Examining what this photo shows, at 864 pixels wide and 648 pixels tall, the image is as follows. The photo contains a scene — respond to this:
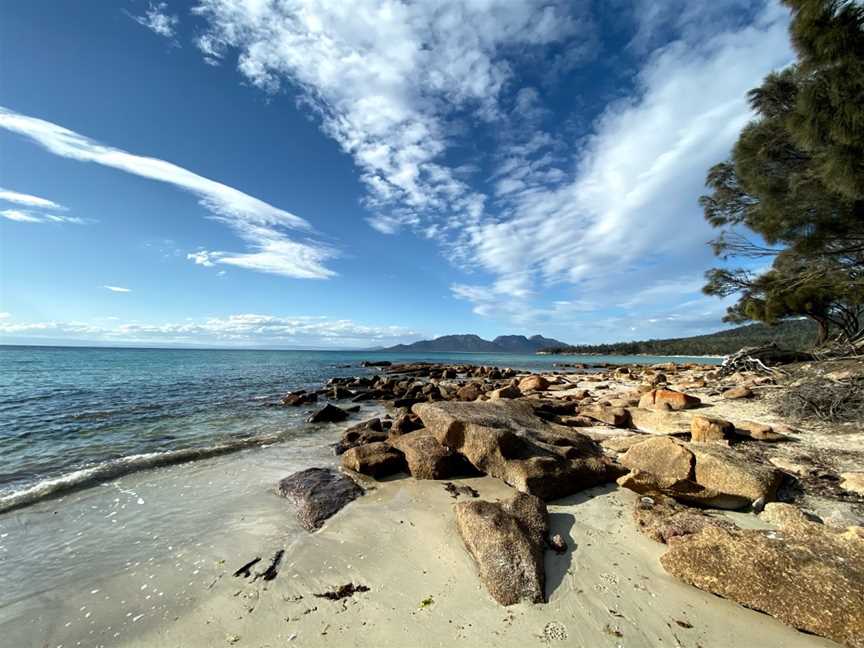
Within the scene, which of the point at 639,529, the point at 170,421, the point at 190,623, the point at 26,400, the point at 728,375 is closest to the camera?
the point at 190,623

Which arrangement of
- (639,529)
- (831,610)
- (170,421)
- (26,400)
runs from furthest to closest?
(26,400), (170,421), (639,529), (831,610)

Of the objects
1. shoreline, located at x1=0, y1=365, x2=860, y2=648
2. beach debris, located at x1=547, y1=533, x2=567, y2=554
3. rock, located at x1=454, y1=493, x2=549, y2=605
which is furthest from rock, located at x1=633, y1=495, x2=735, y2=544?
rock, located at x1=454, y1=493, x2=549, y2=605

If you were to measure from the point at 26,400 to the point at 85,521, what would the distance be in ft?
50.2

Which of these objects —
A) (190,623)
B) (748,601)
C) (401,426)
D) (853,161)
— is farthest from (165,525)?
(853,161)

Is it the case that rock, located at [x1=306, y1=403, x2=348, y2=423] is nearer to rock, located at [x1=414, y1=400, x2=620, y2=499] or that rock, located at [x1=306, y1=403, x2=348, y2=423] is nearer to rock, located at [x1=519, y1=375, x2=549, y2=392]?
rock, located at [x1=414, y1=400, x2=620, y2=499]

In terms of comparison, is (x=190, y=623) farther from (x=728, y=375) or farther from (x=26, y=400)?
(x=728, y=375)

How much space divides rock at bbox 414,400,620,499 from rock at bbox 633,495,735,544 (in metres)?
0.95

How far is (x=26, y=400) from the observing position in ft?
48.4

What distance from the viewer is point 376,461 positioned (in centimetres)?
679

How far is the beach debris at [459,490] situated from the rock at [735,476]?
3234 millimetres

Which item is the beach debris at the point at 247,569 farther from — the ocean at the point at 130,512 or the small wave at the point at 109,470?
the small wave at the point at 109,470

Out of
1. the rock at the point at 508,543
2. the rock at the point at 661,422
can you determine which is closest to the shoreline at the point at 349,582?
the rock at the point at 508,543

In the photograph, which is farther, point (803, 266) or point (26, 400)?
point (26, 400)

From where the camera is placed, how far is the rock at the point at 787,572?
2.73m
